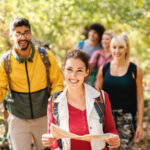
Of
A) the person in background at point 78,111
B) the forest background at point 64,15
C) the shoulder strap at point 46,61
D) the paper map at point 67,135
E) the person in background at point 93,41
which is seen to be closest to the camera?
the paper map at point 67,135

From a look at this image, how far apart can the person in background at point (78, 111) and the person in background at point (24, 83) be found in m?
0.65

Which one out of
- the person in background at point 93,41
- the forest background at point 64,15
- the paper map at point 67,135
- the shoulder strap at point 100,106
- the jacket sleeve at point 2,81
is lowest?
the paper map at point 67,135

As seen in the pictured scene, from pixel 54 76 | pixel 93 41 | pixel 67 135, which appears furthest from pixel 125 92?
pixel 93 41

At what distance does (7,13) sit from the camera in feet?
16.9

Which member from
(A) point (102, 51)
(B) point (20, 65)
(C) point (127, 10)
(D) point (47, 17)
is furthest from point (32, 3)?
(B) point (20, 65)

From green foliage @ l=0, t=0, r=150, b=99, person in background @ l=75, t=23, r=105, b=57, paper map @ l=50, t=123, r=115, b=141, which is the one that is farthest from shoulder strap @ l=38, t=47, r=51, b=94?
person in background @ l=75, t=23, r=105, b=57

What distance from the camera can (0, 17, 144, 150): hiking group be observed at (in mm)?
2666

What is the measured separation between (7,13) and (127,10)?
3338 mm

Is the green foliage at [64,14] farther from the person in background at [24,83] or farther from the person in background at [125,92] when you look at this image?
the person in background at [125,92]

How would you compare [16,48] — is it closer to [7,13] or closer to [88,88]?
[88,88]

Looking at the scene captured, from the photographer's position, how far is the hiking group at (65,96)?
8.75 ft

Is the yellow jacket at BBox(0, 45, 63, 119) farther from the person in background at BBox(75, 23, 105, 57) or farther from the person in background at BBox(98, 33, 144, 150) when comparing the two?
the person in background at BBox(75, 23, 105, 57)

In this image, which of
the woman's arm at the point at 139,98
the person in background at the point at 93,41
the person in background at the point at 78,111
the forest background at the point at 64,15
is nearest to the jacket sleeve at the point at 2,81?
the person in background at the point at 78,111

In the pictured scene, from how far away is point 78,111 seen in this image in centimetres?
271
